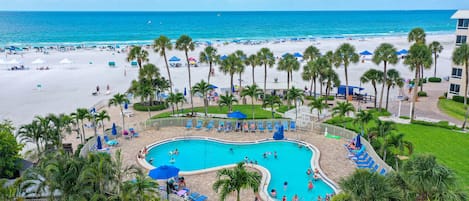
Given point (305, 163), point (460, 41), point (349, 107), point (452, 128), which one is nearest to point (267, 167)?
point (305, 163)

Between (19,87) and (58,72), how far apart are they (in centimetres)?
1049

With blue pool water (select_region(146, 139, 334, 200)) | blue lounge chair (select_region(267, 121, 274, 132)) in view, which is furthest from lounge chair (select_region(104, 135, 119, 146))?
blue lounge chair (select_region(267, 121, 274, 132))

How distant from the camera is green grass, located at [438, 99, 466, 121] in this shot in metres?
34.0

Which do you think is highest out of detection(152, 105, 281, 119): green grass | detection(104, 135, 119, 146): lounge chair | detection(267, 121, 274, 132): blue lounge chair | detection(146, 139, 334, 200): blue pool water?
detection(152, 105, 281, 119): green grass

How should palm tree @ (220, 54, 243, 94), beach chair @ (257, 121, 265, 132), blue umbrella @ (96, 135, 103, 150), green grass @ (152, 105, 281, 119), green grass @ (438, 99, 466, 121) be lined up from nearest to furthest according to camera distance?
blue umbrella @ (96, 135, 103, 150) < beach chair @ (257, 121, 265, 132) < green grass @ (438, 99, 466, 121) < green grass @ (152, 105, 281, 119) < palm tree @ (220, 54, 243, 94)

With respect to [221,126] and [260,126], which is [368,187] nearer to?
[260,126]

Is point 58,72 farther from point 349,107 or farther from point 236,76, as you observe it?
point 349,107

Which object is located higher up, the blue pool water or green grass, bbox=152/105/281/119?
green grass, bbox=152/105/281/119

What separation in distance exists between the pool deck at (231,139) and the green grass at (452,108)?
46.3 feet

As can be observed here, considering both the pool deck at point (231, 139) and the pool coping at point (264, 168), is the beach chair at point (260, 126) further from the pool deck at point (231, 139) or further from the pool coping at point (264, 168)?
the pool coping at point (264, 168)

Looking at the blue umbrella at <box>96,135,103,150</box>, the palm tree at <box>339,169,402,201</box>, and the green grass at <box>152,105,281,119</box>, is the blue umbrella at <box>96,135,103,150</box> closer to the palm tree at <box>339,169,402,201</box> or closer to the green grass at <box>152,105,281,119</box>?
the green grass at <box>152,105,281,119</box>

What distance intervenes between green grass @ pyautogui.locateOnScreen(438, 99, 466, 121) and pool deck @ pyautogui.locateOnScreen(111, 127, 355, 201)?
555 inches

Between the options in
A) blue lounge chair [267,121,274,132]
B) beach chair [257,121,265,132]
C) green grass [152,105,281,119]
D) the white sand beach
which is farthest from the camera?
the white sand beach

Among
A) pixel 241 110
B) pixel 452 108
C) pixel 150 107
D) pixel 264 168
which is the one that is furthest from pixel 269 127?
pixel 452 108
